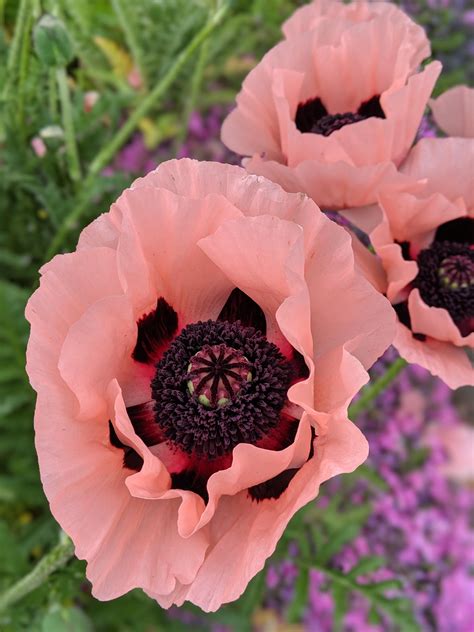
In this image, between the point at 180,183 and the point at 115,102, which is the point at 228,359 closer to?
the point at 180,183

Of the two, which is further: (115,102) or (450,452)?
(450,452)

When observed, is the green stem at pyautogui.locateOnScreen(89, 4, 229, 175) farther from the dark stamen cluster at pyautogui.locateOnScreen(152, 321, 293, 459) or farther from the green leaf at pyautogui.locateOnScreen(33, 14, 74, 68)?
the dark stamen cluster at pyautogui.locateOnScreen(152, 321, 293, 459)

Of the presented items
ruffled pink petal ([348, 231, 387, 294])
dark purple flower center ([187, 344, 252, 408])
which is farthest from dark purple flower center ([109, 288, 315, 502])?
ruffled pink petal ([348, 231, 387, 294])

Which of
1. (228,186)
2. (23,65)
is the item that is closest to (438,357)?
(228,186)

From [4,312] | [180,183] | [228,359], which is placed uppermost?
[180,183]

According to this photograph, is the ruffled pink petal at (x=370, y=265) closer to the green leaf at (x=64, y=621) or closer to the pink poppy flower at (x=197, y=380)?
the pink poppy flower at (x=197, y=380)

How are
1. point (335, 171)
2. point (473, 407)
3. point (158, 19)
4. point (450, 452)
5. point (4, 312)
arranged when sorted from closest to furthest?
point (335, 171) < point (4, 312) < point (158, 19) < point (450, 452) < point (473, 407)

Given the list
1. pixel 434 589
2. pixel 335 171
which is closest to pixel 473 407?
pixel 434 589

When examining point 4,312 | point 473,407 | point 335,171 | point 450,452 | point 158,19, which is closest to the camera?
point 335,171
